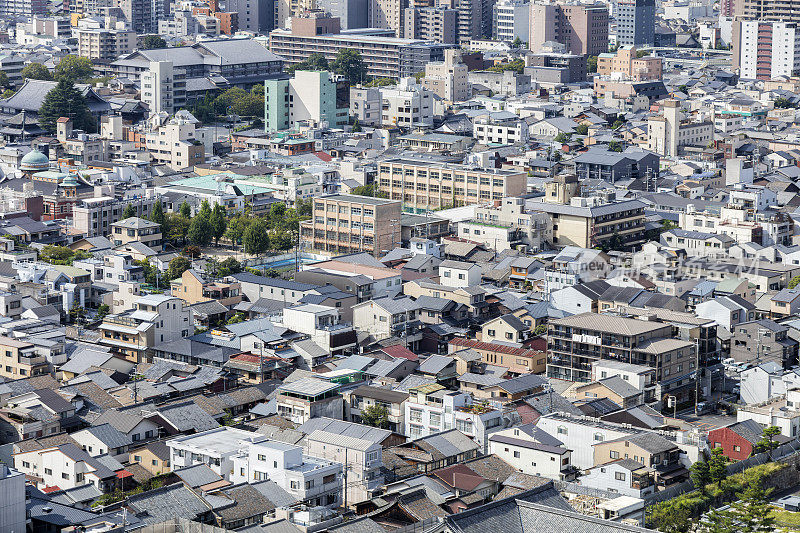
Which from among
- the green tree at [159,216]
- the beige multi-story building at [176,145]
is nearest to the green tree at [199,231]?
the green tree at [159,216]

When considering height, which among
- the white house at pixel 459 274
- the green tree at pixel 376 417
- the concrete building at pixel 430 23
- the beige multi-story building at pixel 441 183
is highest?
the concrete building at pixel 430 23

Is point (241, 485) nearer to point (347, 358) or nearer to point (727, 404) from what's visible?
point (347, 358)

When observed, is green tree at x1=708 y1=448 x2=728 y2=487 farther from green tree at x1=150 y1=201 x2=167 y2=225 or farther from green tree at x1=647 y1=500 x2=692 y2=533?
green tree at x1=150 y1=201 x2=167 y2=225

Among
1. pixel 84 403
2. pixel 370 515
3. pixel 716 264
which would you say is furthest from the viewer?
pixel 716 264

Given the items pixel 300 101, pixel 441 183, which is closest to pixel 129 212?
pixel 441 183

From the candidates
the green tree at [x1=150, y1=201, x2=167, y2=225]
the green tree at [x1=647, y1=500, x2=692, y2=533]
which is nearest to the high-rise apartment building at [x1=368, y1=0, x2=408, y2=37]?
the green tree at [x1=150, y1=201, x2=167, y2=225]

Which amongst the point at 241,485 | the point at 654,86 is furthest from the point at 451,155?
the point at 241,485

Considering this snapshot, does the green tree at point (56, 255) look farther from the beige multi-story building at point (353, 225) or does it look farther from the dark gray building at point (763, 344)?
the dark gray building at point (763, 344)
